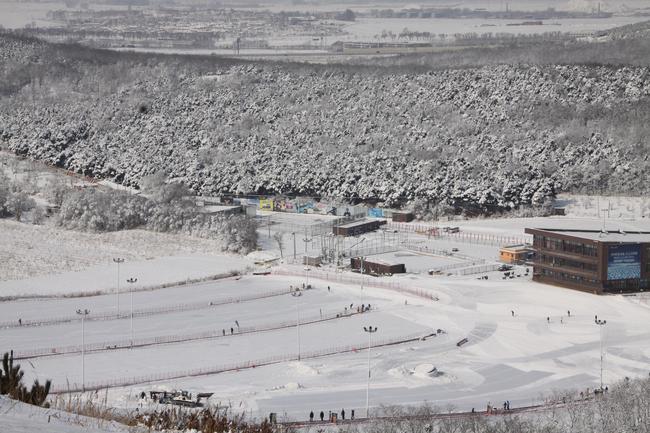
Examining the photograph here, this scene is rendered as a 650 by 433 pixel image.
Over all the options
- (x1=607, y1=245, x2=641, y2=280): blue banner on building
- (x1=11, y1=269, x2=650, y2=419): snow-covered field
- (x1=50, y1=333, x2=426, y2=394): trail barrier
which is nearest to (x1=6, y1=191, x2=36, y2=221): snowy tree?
(x1=11, y1=269, x2=650, y2=419): snow-covered field

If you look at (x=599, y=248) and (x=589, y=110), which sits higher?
(x=589, y=110)

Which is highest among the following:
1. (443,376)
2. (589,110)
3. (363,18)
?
(363,18)

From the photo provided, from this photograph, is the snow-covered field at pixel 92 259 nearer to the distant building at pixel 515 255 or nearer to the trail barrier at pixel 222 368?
the distant building at pixel 515 255

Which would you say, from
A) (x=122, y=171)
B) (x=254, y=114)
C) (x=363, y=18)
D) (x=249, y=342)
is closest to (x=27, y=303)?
(x=249, y=342)

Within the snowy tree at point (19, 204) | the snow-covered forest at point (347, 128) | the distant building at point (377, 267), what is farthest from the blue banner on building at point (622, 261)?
the snowy tree at point (19, 204)

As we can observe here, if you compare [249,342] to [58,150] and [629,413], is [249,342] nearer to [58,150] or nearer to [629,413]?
[629,413]

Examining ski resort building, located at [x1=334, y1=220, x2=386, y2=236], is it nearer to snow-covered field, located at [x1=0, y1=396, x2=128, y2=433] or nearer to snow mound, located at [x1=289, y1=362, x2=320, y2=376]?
snow mound, located at [x1=289, y1=362, x2=320, y2=376]

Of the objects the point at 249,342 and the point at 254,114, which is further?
the point at 254,114
